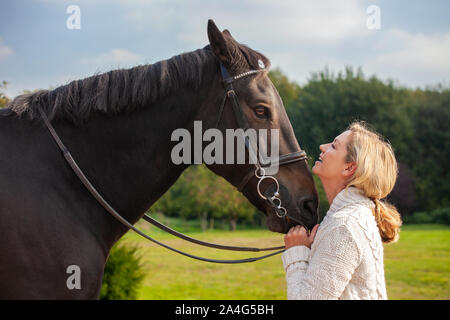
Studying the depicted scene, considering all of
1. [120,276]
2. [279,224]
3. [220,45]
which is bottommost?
[120,276]

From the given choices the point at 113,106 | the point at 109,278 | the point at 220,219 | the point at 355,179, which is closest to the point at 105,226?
the point at 113,106

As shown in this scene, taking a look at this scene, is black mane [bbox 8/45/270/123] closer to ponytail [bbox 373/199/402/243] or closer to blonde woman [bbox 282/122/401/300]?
blonde woman [bbox 282/122/401/300]

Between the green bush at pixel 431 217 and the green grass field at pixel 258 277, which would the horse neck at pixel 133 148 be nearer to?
the green grass field at pixel 258 277

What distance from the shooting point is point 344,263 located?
2.04 m

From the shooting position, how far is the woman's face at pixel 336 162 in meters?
2.46

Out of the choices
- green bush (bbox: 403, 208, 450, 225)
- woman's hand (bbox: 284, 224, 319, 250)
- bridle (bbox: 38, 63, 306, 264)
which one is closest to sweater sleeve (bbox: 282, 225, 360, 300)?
woman's hand (bbox: 284, 224, 319, 250)

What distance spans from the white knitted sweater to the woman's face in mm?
313

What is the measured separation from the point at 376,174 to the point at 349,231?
44 cm

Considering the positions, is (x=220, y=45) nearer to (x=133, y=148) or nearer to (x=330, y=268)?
(x=133, y=148)

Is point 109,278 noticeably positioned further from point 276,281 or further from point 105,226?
point 276,281

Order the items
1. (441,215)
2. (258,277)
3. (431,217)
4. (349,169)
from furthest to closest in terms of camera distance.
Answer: (431,217) → (441,215) → (258,277) → (349,169)

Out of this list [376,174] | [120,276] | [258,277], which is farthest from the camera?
[258,277]

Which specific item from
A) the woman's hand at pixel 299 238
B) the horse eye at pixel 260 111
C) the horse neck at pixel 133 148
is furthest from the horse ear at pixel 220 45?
the woman's hand at pixel 299 238

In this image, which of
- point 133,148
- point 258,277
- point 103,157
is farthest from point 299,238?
point 258,277
